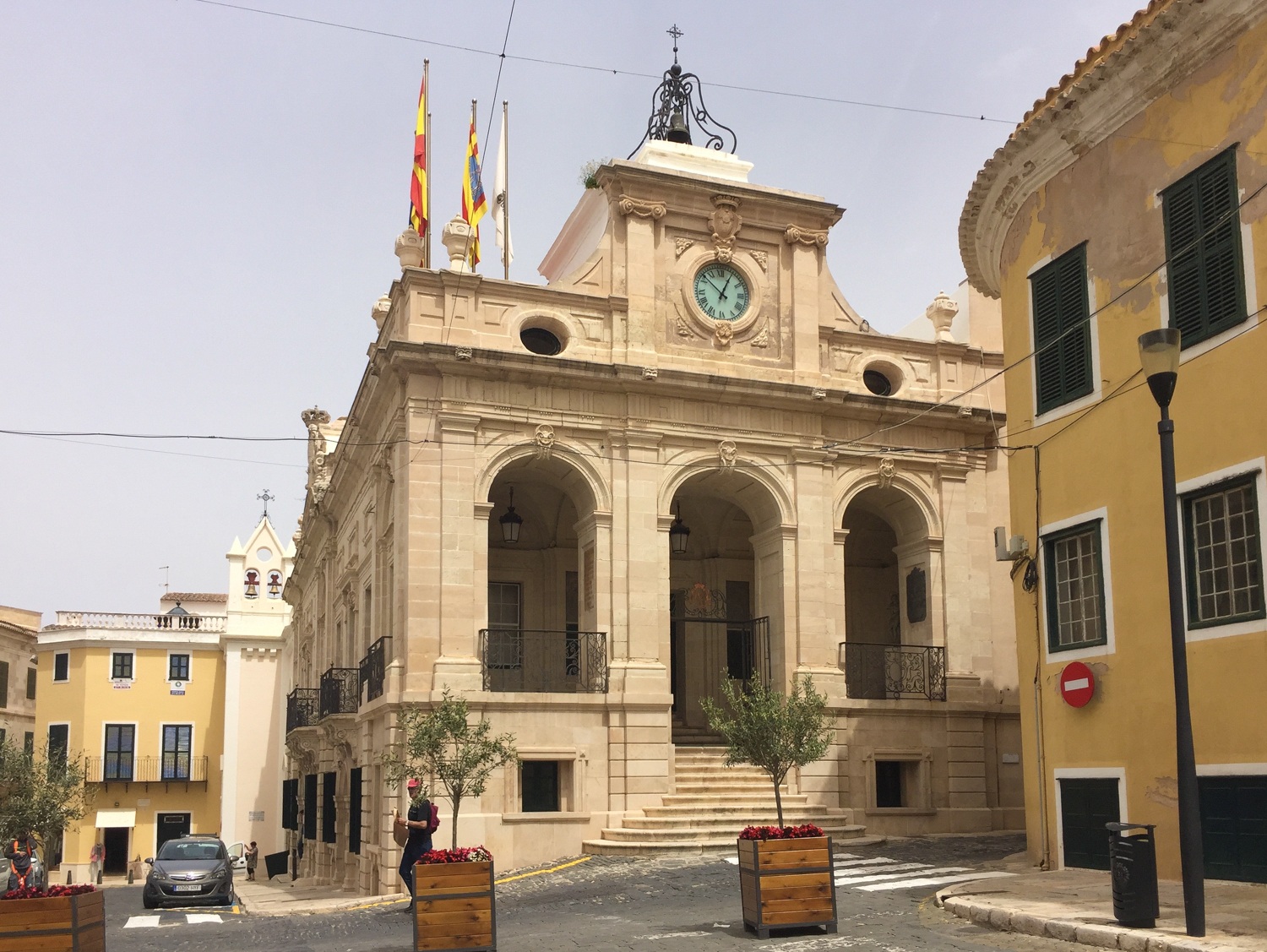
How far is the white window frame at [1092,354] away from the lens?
649 inches

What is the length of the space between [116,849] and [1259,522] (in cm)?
4788

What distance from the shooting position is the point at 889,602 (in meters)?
30.6

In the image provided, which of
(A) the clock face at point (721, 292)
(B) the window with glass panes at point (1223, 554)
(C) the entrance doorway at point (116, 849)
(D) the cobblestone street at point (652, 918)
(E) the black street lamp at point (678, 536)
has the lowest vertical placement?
(C) the entrance doorway at point (116, 849)

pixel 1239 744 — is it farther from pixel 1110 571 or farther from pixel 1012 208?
pixel 1012 208

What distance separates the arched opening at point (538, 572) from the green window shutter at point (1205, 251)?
11.8m

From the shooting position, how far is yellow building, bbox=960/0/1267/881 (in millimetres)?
13984

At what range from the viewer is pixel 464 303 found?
2395cm

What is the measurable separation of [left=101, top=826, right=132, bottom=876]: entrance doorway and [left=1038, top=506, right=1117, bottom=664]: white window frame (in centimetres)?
4357

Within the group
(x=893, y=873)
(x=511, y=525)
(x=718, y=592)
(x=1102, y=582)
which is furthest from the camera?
(x=718, y=592)

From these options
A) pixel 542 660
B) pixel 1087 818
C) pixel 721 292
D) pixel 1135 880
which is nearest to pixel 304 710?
pixel 542 660

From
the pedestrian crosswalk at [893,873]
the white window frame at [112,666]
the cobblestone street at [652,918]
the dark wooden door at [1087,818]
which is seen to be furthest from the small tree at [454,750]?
the white window frame at [112,666]

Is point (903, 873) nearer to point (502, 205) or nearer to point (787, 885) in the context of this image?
point (787, 885)

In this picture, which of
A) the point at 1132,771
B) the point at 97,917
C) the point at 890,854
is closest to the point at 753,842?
the point at 1132,771

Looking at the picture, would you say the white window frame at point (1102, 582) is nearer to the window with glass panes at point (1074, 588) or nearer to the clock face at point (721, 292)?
the window with glass panes at point (1074, 588)
